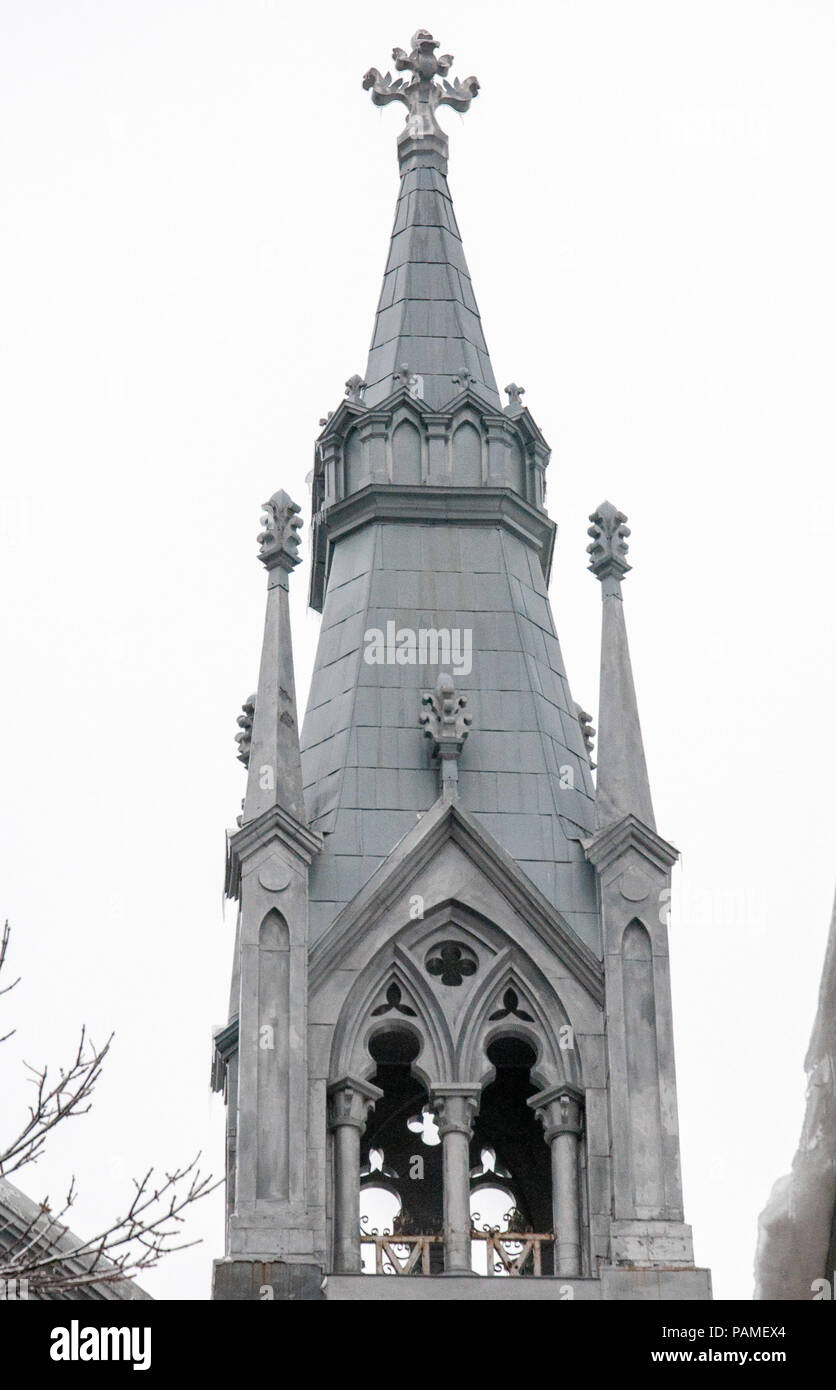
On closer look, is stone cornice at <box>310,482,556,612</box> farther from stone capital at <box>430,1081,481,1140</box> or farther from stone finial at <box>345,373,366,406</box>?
stone capital at <box>430,1081,481,1140</box>

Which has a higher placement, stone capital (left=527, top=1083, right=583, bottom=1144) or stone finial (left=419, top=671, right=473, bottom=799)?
stone finial (left=419, top=671, right=473, bottom=799)

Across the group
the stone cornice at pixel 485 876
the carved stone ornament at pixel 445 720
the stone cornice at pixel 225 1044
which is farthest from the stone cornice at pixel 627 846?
the stone cornice at pixel 225 1044

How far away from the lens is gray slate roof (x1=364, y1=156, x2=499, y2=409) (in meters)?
36.6

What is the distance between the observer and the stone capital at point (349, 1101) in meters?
29.6

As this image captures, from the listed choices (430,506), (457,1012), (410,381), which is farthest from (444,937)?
(410,381)

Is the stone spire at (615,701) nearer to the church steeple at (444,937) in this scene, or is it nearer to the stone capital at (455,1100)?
the church steeple at (444,937)

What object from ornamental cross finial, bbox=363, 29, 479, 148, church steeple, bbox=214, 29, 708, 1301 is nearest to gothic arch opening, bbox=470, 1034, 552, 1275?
church steeple, bbox=214, 29, 708, 1301

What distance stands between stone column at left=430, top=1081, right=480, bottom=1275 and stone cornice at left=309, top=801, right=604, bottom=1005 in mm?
1747

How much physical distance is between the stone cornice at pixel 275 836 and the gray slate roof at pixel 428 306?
22.8ft

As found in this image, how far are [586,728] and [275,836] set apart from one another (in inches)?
195

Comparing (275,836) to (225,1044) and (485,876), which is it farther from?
(225,1044)

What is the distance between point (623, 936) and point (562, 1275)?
146 inches
